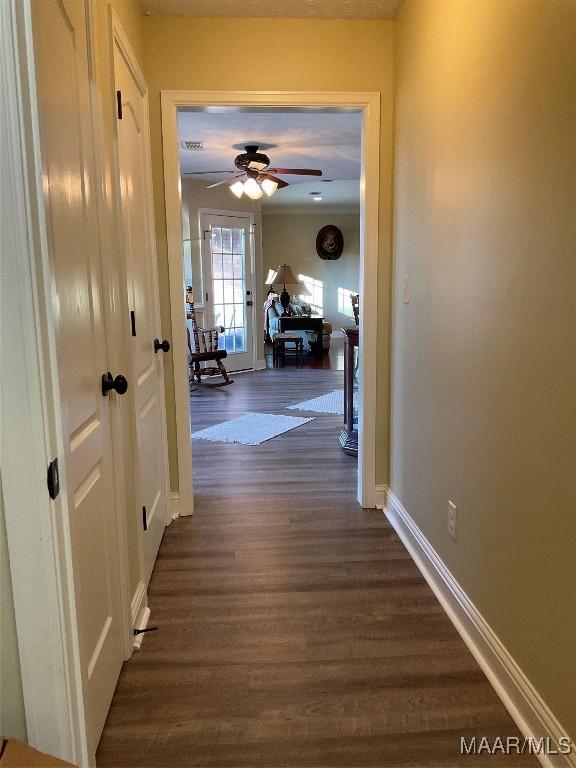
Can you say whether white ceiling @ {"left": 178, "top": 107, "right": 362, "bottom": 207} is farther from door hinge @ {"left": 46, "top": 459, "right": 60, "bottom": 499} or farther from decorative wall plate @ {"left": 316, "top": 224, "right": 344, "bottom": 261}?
decorative wall plate @ {"left": 316, "top": 224, "right": 344, "bottom": 261}

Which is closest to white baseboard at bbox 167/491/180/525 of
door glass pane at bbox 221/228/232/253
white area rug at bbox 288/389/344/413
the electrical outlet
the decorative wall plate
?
the electrical outlet

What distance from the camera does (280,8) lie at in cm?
260

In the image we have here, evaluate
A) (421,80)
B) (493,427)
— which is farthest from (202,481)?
(421,80)

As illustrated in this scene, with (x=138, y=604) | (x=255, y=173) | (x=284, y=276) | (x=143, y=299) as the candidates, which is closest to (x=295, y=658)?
(x=138, y=604)

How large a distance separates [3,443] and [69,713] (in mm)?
537

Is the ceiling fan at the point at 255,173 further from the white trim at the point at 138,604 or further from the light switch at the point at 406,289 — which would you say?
the white trim at the point at 138,604

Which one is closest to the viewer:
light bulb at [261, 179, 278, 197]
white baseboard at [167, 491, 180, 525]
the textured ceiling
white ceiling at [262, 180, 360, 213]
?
the textured ceiling

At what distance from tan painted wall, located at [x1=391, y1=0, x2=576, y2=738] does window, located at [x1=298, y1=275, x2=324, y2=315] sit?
8.50 m

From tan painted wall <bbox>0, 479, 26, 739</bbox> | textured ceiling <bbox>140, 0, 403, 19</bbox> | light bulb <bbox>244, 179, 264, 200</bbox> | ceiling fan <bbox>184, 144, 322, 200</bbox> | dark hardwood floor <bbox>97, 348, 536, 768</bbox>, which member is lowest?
dark hardwood floor <bbox>97, 348, 536, 768</bbox>

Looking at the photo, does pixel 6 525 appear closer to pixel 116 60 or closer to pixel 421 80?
pixel 116 60

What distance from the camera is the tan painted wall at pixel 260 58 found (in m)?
2.70

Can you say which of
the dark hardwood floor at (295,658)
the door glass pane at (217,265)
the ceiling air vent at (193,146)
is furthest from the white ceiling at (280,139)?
the dark hardwood floor at (295,658)

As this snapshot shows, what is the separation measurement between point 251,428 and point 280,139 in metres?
2.70

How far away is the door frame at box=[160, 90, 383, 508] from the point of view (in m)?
2.75
